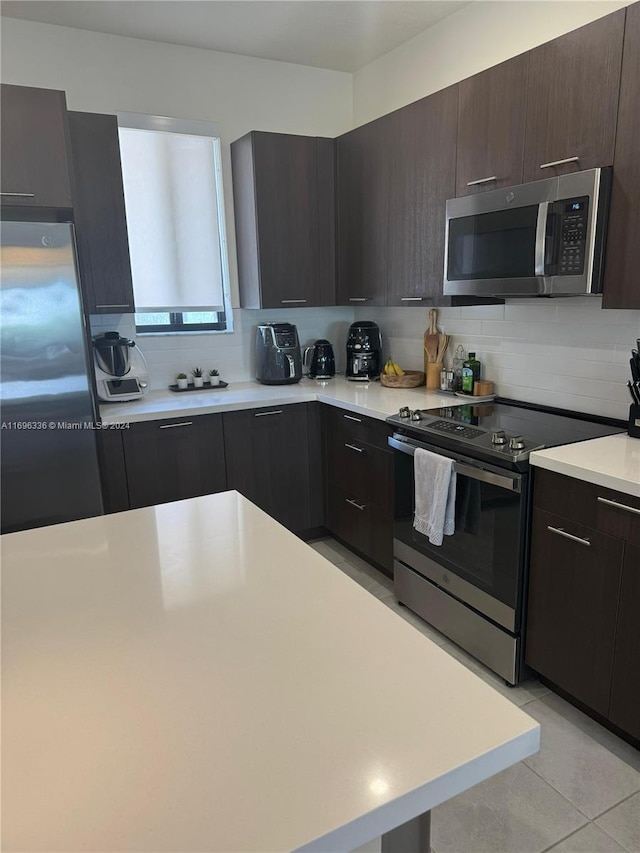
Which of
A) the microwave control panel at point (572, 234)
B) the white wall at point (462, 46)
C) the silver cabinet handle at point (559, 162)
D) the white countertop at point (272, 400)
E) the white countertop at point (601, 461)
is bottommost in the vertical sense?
the white countertop at point (601, 461)

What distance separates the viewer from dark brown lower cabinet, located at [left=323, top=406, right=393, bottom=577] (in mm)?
2844

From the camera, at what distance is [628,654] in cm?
177

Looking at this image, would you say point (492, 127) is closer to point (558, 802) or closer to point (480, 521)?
point (480, 521)

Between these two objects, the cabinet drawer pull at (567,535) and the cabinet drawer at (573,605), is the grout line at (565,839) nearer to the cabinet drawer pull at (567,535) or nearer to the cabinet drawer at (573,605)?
the cabinet drawer at (573,605)

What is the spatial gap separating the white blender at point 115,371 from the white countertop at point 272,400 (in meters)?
0.05

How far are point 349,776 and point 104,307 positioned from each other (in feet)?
9.03

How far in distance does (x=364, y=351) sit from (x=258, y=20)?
5.90 ft

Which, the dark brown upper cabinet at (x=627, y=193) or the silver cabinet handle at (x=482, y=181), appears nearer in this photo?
the dark brown upper cabinet at (x=627, y=193)

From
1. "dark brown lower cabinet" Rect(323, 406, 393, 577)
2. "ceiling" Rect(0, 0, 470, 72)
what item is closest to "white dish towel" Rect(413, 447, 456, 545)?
"dark brown lower cabinet" Rect(323, 406, 393, 577)

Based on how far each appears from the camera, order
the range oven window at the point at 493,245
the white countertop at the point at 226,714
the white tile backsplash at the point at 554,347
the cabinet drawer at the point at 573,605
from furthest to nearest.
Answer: the white tile backsplash at the point at 554,347 → the range oven window at the point at 493,245 → the cabinet drawer at the point at 573,605 → the white countertop at the point at 226,714

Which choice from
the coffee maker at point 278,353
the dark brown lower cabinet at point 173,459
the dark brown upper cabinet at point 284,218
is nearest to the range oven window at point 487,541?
the dark brown lower cabinet at point 173,459

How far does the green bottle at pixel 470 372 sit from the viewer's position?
2939 mm

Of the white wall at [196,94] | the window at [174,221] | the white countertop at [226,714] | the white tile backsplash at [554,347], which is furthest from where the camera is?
the window at [174,221]

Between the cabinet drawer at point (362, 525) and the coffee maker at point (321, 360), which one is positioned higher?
the coffee maker at point (321, 360)
